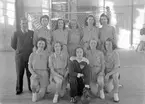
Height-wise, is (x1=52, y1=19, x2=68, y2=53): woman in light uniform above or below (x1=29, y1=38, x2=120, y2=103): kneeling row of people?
above

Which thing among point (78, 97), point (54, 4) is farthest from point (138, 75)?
point (54, 4)

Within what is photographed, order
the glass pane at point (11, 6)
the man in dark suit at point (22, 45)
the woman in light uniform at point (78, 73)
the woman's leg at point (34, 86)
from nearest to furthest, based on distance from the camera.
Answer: the woman in light uniform at point (78, 73), the woman's leg at point (34, 86), the man in dark suit at point (22, 45), the glass pane at point (11, 6)

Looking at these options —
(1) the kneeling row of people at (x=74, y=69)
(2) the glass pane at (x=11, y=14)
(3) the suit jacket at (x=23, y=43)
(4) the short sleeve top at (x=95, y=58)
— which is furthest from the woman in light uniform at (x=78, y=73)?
(2) the glass pane at (x=11, y=14)

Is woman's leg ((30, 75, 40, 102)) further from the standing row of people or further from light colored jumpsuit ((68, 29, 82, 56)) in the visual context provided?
light colored jumpsuit ((68, 29, 82, 56))

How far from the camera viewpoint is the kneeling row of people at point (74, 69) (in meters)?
3.82

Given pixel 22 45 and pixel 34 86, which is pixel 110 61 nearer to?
pixel 34 86

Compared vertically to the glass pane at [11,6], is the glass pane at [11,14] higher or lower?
lower

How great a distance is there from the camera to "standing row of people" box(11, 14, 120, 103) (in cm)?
385

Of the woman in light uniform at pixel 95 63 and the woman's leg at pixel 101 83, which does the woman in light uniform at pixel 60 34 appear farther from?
the woman's leg at pixel 101 83

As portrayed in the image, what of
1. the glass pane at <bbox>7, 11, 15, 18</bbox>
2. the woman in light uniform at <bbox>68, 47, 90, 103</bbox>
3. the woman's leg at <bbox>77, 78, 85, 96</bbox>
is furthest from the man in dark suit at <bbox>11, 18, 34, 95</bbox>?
the glass pane at <bbox>7, 11, 15, 18</bbox>

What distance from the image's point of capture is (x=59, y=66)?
13.0 feet

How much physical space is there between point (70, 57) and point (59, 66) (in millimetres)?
284

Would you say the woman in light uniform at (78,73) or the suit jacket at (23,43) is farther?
the suit jacket at (23,43)

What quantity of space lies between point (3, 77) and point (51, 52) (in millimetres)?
2429
